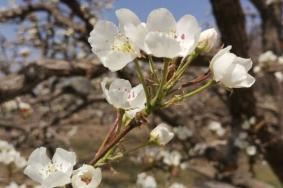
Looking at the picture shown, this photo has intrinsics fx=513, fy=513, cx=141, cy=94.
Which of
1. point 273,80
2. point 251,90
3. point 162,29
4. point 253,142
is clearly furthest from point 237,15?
point 162,29

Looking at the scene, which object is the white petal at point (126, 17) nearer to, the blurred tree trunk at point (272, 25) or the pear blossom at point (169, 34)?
the pear blossom at point (169, 34)

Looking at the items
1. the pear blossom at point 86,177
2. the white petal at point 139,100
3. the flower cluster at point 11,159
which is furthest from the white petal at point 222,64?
the flower cluster at point 11,159

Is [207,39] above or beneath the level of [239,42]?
above

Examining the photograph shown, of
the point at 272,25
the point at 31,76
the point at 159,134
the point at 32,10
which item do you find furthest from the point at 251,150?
the point at 159,134

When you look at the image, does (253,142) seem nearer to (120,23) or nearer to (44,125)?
(44,125)

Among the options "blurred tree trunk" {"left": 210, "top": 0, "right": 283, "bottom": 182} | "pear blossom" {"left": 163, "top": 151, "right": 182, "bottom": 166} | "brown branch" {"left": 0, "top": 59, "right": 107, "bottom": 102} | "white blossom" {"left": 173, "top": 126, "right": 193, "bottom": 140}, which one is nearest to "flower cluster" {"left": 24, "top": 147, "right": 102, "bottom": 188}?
"brown branch" {"left": 0, "top": 59, "right": 107, "bottom": 102}

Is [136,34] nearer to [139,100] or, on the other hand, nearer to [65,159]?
[139,100]
